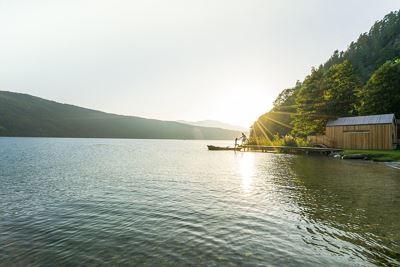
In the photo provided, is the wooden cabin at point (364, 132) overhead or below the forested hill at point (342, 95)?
below

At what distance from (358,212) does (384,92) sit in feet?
218

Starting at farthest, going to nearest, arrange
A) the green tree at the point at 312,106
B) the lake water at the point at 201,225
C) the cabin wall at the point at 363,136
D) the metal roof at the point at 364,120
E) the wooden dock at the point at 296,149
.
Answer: the green tree at the point at 312,106 < the wooden dock at the point at 296,149 < the metal roof at the point at 364,120 < the cabin wall at the point at 363,136 < the lake water at the point at 201,225

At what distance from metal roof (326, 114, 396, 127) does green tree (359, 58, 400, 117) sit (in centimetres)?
905

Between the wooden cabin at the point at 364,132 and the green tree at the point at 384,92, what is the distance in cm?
990

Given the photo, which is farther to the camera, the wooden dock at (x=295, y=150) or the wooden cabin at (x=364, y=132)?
the wooden dock at (x=295, y=150)

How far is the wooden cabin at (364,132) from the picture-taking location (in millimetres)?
56250

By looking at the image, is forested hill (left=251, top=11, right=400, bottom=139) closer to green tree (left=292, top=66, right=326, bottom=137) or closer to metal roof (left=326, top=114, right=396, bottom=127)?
green tree (left=292, top=66, right=326, bottom=137)

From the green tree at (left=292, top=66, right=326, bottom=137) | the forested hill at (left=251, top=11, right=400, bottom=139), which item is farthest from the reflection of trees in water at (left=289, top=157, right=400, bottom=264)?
the green tree at (left=292, top=66, right=326, bottom=137)

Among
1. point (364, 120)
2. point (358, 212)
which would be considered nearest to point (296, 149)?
point (364, 120)

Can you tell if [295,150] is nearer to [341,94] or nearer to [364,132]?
[364,132]

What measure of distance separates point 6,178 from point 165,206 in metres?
20.5

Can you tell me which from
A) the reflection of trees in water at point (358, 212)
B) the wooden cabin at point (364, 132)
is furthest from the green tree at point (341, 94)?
the reflection of trees in water at point (358, 212)

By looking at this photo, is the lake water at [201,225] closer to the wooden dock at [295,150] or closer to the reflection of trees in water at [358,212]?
the reflection of trees in water at [358,212]

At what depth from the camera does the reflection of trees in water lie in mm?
11180
